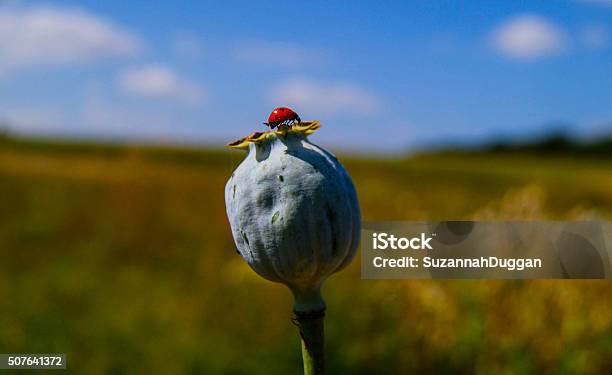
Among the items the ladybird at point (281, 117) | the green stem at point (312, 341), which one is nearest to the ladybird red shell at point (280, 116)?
the ladybird at point (281, 117)

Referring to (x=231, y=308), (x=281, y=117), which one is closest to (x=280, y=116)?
(x=281, y=117)

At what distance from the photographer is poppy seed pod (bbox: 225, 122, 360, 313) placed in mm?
571

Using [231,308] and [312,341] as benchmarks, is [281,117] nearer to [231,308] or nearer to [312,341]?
[312,341]

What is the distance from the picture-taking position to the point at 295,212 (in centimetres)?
57

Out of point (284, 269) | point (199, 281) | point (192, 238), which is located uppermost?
point (192, 238)

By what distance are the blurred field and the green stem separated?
1.19 feet

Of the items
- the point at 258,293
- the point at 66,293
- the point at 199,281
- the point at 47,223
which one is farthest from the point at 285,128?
the point at 47,223

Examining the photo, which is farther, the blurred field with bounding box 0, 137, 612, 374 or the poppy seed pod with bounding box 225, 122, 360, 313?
the blurred field with bounding box 0, 137, 612, 374

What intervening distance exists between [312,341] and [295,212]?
12 centimetres

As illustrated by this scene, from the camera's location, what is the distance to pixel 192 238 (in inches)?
287

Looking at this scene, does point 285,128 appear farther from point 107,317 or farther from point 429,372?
point 107,317

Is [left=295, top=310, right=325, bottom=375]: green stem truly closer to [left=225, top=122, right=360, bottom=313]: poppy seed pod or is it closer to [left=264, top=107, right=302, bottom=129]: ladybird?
[left=225, top=122, right=360, bottom=313]: poppy seed pod

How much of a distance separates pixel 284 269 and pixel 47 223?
848 cm

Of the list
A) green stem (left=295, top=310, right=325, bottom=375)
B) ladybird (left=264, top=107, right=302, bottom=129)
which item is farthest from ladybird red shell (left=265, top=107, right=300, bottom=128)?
green stem (left=295, top=310, right=325, bottom=375)
